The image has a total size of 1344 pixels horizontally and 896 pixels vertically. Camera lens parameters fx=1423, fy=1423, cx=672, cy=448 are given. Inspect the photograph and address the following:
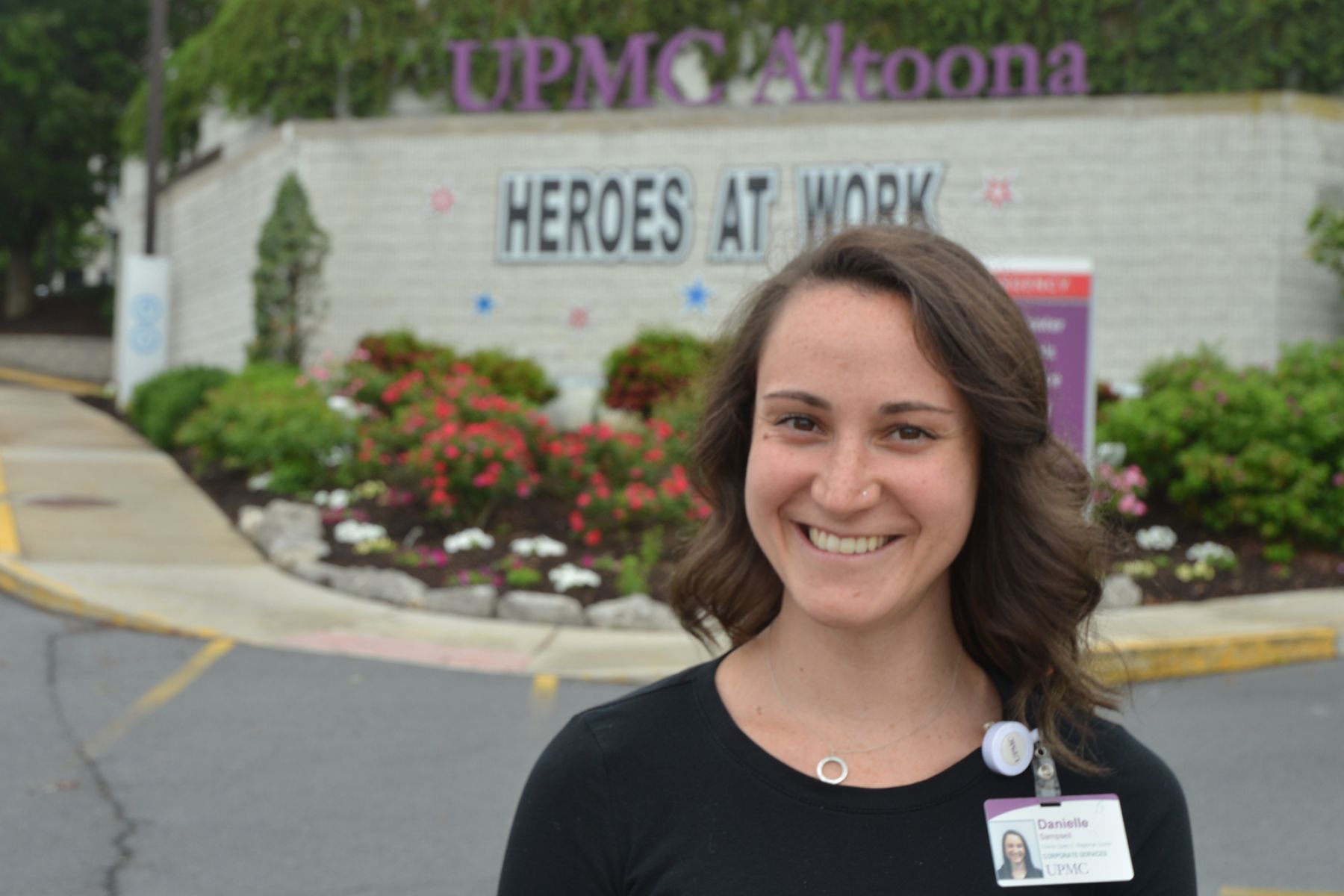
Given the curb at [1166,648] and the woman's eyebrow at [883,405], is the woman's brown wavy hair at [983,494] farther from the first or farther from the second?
the curb at [1166,648]

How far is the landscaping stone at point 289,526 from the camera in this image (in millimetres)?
11477

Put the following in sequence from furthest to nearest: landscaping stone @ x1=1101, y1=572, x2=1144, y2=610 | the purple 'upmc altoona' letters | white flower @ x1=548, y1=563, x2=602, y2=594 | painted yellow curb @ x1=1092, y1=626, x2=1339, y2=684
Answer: the purple 'upmc altoona' letters, landscaping stone @ x1=1101, y1=572, x2=1144, y2=610, white flower @ x1=548, y1=563, x2=602, y2=594, painted yellow curb @ x1=1092, y1=626, x2=1339, y2=684

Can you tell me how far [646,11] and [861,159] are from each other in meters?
3.27

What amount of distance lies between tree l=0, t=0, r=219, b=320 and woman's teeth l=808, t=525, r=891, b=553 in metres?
35.9

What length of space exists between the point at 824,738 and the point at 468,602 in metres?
8.08

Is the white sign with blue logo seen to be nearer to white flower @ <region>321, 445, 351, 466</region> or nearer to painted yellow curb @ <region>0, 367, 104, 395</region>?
painted yellow curb @ <region>0, 367, 104, 395</region>

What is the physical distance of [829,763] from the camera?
1.84 m

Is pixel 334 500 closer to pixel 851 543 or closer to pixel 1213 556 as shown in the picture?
pixel 1213 556

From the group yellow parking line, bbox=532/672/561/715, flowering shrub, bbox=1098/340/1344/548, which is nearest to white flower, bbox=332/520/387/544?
yellow parking line, bbox=532/672/561/715

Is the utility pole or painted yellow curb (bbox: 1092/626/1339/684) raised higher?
the utility pole

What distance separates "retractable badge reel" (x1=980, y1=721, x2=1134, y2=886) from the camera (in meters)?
1.78

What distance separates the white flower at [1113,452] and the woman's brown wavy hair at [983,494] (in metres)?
9.52

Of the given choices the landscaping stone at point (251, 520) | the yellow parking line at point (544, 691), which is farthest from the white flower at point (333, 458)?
the yellow parking line at point (544, 691)

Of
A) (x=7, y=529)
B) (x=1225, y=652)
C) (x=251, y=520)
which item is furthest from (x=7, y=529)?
(x=1225, y=652)
